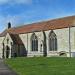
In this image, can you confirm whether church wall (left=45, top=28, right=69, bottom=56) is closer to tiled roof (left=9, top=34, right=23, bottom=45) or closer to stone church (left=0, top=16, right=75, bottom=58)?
stone church (left=0, top=16, right=75, bottom=58)

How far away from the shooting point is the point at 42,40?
69000 millimetres

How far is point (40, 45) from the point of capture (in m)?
69.8

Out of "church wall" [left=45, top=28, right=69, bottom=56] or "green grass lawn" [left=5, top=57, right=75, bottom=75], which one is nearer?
"green grass lawn" [left=5, top=57, right=75, bottom=75]

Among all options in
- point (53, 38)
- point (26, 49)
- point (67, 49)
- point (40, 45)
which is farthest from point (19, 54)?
point (67, 49)

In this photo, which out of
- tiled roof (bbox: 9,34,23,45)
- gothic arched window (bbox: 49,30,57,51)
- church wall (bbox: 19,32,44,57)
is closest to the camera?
Result: gothic arched window (bbox: 49,30,57,51)

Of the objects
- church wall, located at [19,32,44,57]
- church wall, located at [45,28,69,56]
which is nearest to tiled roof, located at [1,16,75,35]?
church wall, located at [45,28,69,56]

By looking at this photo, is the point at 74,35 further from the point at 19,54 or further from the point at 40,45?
the point at 19,54

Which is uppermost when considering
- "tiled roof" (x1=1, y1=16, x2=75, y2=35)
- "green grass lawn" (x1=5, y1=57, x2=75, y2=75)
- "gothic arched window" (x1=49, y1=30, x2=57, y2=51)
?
"tiled roof" (x1=1, y1=16, x2=75, y2=35)

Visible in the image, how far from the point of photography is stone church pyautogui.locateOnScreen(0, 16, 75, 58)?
61.9 m

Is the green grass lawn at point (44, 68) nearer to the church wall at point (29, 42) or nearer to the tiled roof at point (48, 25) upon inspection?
the tiled roof at point (48, 25)

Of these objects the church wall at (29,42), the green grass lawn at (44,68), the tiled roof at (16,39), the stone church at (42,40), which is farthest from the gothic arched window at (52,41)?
the green grass lawn at (44,68)

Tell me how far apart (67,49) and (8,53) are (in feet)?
60.1

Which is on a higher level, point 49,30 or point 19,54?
point 49,30

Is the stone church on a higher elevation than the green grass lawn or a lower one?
higher
